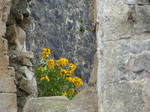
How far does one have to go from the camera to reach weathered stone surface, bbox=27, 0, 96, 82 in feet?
35.9

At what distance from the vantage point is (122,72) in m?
2.09

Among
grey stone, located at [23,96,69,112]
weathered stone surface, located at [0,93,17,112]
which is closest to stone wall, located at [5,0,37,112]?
weathered stone surface, located at [0,93,17,112]

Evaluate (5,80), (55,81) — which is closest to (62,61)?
(55,81)

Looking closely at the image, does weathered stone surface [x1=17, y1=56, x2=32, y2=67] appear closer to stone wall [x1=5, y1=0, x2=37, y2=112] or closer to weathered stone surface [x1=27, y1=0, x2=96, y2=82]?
stone wall [x1=5, y1=0, x2=37, y2=112]

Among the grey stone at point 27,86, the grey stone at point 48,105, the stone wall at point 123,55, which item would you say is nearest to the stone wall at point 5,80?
the grey stone at point 48,105

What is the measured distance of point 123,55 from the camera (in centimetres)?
211

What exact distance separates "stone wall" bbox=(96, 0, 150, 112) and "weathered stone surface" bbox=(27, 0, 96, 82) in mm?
7878

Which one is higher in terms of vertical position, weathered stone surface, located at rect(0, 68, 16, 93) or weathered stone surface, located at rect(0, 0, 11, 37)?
weathered stone surface, located at rect(0, 0, 11, 37)

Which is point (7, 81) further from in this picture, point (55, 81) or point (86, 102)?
point (55, 81)

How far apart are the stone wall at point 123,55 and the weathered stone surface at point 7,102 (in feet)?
2.95

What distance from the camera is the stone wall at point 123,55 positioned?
6.61 feet

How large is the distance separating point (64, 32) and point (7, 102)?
9.25m

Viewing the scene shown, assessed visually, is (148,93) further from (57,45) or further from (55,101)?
(57,45)

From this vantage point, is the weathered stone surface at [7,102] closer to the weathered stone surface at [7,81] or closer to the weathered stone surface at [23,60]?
the weathered stone surface at [7,81]
